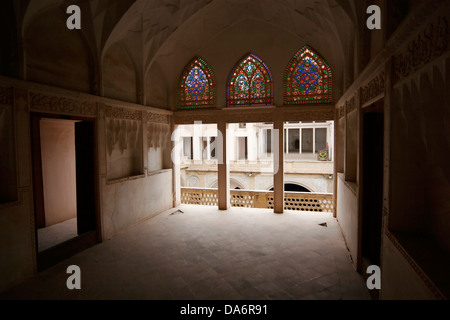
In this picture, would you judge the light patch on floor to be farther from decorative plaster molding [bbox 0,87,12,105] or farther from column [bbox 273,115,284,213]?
column [bbox 273,115,284,213]

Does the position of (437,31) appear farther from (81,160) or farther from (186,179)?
(186,179)

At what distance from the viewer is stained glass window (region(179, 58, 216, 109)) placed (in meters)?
8.41

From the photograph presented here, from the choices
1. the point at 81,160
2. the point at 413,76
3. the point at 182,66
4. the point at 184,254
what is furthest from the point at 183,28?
the point at 413,76

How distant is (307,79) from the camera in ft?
25.1

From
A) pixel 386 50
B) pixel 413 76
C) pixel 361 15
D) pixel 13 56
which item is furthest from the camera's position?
pixel 361 15

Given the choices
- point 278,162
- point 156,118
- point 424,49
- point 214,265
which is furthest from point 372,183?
point 156,118

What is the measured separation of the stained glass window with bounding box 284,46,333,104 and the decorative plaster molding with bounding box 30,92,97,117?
502 cm

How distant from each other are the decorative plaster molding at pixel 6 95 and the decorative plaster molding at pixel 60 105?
0.33m

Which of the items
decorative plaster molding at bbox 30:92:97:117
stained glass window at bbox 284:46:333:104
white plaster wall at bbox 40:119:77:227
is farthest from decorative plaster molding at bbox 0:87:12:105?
stained glass window at bbox 284:46:333:104

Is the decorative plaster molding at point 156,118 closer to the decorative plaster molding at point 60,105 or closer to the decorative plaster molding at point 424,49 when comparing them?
the decorative plaster molding at point 60,105

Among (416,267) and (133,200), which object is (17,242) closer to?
(133,200)

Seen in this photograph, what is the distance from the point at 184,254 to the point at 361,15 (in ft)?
16.5

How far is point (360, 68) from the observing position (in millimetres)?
4426
